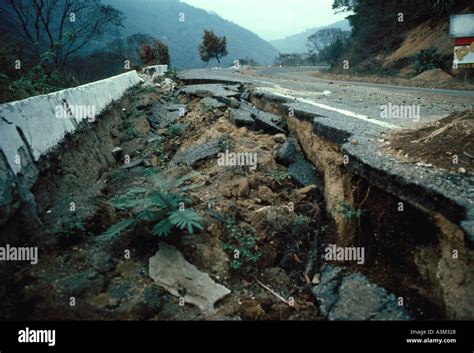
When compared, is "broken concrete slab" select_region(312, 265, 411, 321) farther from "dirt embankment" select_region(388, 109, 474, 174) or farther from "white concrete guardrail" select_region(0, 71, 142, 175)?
"white concrete guardrail" select_region(0, 71, 142, 175)

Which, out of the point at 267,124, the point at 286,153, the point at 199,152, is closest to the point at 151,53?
the point at 267,124

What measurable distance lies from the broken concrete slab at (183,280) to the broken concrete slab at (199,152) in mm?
1492

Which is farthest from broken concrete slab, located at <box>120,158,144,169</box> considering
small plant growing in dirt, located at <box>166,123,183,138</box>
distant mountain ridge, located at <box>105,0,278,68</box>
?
distant mountain ridge, located at <box>105,0,278,68</box>

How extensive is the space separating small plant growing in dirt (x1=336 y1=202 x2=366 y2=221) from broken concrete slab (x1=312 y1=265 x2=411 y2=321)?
0.42 meters

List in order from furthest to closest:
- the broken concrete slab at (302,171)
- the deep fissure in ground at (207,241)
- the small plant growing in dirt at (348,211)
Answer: the broken concrete slab at (302,171)
the small plant growing in dirt at (348,211)
the deep fissure in ground at (207,241)

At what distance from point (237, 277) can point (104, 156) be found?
2499mm

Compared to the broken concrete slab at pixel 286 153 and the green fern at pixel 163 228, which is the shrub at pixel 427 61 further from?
the green fern at pixel 163 228

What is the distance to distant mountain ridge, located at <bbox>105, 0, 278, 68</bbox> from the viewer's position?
4272 inches

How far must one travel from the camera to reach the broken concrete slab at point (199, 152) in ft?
11.4

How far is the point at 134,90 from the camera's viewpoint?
780cm

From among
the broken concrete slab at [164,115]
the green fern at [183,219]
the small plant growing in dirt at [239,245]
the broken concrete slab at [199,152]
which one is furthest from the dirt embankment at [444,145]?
the broken concrete slab at [164,115]

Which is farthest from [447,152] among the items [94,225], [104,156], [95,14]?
[95,14]

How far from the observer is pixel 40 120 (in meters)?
2.46

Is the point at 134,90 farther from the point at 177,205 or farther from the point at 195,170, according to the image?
the point at 177,205
